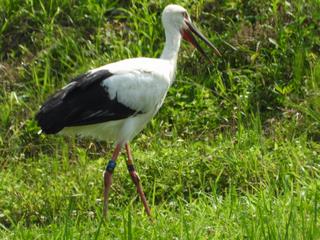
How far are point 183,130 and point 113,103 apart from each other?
3.74ft

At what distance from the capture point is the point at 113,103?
743 centimetres

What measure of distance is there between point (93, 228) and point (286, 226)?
1.49 m

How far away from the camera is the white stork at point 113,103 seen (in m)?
7.23

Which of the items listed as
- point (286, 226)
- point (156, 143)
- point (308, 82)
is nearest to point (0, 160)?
point (156, 143)

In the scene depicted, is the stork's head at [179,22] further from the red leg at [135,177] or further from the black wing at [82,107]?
the red leg at [135,177]

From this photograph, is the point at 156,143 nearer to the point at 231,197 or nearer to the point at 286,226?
the point at 231,197

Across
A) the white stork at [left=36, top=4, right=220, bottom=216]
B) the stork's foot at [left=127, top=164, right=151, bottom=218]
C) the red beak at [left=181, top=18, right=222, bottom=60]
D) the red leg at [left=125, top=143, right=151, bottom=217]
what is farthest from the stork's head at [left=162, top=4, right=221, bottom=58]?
the stork's foot at [left=127, top=164, right=151, bottom=218]

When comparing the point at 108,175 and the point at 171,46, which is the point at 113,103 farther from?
the point at 171,46

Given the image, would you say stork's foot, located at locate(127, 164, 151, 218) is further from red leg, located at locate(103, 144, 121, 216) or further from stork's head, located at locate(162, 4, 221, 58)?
stork's head, located at locate(162, 4, 221, 58)

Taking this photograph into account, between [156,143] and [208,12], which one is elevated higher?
[208,12]

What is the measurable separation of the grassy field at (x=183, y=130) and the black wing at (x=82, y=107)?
1.56 ft

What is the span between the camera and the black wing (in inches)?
280

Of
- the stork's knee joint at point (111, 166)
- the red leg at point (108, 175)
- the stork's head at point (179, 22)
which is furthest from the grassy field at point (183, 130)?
the stork's head at point (179, 22)

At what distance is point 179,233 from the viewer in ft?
19.4
